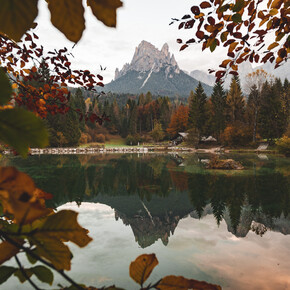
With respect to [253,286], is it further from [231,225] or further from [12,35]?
[12,35]

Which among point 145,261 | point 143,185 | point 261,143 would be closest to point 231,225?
point 143,185

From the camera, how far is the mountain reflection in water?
32.4 ft

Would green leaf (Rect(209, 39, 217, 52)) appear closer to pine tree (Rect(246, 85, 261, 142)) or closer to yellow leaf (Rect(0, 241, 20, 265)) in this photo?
yellow leaf (Rect(0, 241, 20, 265))

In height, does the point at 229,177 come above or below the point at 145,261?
below

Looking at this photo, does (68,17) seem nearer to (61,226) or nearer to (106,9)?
(106,9)

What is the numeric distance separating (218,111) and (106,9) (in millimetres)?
48682

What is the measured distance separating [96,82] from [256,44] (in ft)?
6.40

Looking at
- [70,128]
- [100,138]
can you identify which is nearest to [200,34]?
[70,128]

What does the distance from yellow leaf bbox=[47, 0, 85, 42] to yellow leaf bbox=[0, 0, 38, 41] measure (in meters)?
0.05

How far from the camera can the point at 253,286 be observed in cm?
571

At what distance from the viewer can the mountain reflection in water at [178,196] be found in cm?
987

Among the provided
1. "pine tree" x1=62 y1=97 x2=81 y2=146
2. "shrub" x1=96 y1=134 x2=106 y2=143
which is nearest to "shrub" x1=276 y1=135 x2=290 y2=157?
"pine tree" x1=62 y1=97 x2=81 y2=146

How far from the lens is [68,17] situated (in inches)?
14.6

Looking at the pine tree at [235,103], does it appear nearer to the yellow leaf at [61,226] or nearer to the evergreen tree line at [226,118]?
the evergreen tree line at [226,118]
